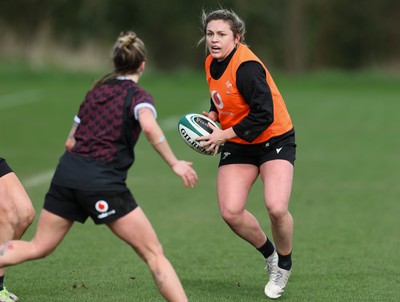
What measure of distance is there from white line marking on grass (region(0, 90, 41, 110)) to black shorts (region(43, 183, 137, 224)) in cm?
2029

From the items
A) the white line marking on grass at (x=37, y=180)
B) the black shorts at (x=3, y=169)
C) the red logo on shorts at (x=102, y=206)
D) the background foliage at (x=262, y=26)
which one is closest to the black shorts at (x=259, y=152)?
the black shorts at (x=3, y=169)

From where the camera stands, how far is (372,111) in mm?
27766

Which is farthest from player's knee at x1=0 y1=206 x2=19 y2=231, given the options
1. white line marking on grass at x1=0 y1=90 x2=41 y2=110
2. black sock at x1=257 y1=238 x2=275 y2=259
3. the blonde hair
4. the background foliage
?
the background foliage

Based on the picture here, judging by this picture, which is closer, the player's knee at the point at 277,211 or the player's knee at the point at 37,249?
the player's knee at the point at 37,249

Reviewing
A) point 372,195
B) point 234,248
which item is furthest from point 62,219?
point 372,195

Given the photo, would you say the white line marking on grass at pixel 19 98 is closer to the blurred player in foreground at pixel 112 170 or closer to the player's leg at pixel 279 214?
the player's leg at pixel 279 214

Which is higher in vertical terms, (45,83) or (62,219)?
(62,219)

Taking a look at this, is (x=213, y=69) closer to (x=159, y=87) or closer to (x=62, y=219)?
(x=62, y=219)

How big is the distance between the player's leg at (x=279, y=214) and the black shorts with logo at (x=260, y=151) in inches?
2.4

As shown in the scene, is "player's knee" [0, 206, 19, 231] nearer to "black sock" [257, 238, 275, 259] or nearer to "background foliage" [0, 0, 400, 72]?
"black sock" [257, 238, 275, 259]

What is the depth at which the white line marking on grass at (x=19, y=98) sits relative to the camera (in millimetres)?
27389

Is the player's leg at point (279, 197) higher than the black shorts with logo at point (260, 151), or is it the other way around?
the black shorts with logo at point (260, 151)

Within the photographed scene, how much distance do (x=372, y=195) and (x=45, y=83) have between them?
2455 centimetres

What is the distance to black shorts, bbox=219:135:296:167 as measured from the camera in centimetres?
789
